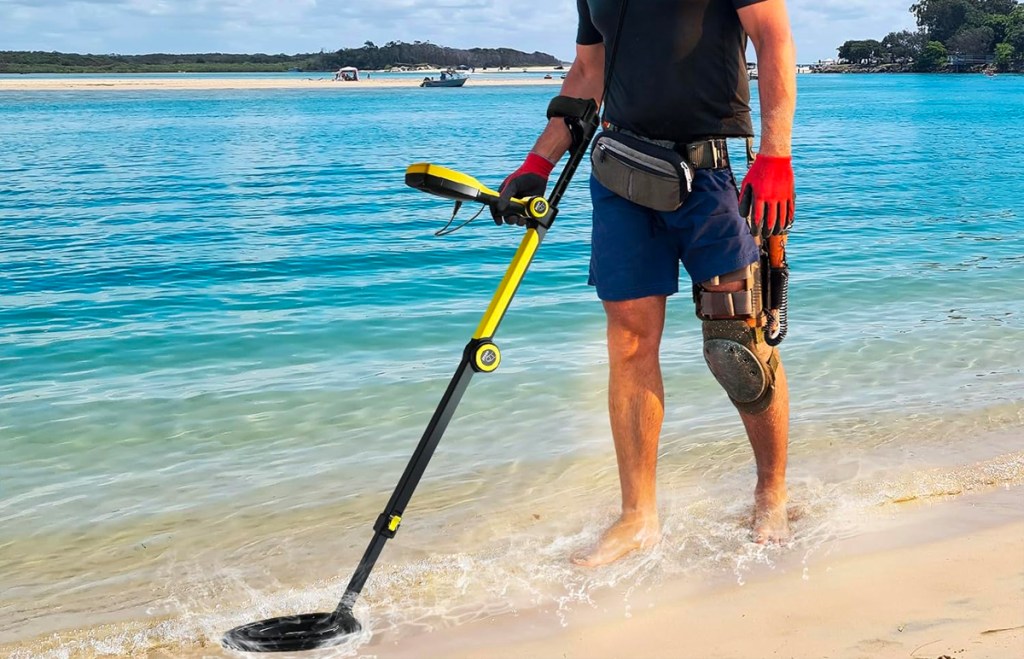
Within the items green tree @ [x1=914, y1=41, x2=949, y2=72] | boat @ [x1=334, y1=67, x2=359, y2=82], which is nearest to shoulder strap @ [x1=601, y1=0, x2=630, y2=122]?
boat @ [x1=334, y1=67, x2=359, y2=82]

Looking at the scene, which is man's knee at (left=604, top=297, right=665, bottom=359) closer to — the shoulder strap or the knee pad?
the knee pad

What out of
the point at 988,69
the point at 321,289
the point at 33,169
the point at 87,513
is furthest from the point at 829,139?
the point at 988,69

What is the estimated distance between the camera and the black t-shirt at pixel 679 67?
129 inches

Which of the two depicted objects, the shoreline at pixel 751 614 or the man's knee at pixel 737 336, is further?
the man's knee at pixel 737 336

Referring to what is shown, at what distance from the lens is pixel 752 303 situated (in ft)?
11.3

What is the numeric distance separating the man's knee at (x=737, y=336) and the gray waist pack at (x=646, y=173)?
0.32m

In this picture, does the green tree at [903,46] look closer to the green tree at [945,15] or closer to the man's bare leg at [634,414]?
the green tree at [945,15]

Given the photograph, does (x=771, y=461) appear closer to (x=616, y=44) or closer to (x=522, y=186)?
(x=522, y=186)

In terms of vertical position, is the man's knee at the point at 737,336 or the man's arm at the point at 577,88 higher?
the man's arm at the point at 577,88

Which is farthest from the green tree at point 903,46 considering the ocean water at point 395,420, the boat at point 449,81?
the ocean water at point 395,420

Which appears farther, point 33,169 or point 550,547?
point 33,169

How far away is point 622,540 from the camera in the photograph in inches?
145

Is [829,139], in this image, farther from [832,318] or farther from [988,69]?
[988,69]

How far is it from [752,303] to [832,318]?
5.17 meters
